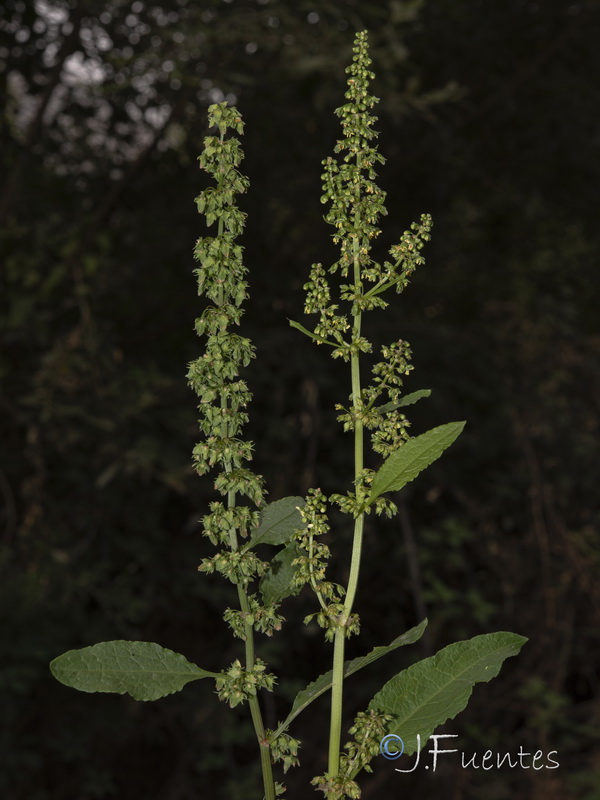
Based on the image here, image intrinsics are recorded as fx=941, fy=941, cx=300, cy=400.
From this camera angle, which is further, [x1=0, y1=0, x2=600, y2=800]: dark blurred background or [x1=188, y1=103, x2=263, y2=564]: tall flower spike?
[x1=0, y1=0, x2=600, y2=800]: dark blurred background

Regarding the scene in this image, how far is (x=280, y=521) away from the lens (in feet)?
2.57

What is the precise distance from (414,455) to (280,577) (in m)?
0.17

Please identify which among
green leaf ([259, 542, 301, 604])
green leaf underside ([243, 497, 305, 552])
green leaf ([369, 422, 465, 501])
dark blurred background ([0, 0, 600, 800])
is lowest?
dark blurred background ([0, 0, 600, 800])

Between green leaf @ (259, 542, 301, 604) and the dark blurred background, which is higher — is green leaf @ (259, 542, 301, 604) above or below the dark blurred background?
above

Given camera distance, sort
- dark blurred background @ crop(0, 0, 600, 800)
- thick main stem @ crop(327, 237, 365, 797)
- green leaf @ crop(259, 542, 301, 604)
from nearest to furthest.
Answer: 1. thick main stem @ crop(327, 237, 365, 797)
2. green leaf @ crop(259, 542, 301, 604)
3. dark blurred background @ crop(0, 0, 600, 800)

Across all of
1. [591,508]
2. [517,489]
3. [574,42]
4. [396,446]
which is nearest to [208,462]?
[396,446]

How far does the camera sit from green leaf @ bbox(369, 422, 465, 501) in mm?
675

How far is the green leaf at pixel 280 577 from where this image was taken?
2.47ft

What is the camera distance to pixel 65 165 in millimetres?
4012

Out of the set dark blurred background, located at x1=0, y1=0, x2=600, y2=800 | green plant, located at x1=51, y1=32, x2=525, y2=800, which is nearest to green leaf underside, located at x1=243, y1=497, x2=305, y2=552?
green plant, located at x1=51, y1=32, x2=525, y2=800

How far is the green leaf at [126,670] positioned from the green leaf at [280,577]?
81 millimetres

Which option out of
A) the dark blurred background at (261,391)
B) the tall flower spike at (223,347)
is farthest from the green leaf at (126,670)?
the dark blurred background at (261,391)

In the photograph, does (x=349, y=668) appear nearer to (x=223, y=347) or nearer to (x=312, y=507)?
(x=312, y=507)

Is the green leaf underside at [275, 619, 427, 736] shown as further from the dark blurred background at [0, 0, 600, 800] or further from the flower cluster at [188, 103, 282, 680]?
the dark blurred background at [0, 0, 600, 800]
